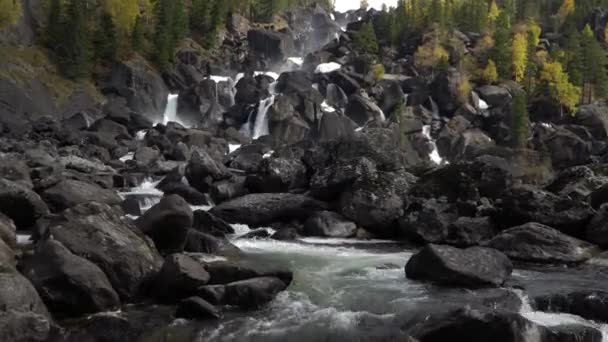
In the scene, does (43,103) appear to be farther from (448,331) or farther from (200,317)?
(448,331)

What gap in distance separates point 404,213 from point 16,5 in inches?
2779

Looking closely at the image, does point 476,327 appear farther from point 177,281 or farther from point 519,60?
point 519,60

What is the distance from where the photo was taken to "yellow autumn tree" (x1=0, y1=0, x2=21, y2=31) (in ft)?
236

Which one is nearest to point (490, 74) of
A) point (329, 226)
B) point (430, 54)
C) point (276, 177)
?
point (430, 54)

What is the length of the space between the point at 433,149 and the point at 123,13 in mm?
56261

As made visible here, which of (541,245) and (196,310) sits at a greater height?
(541,245)

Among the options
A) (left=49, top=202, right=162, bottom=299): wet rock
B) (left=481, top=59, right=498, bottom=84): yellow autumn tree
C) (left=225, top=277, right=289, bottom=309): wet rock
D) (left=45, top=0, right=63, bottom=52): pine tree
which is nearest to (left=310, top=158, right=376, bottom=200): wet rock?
(left=49, top=202, right=162, bottom=299): wet rock

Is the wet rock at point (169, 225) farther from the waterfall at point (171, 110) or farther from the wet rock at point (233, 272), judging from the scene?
the waterfall at point (171, 110)

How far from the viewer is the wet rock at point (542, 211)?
22.9 m

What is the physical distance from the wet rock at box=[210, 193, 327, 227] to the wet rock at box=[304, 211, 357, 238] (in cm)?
159

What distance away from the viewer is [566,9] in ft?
422

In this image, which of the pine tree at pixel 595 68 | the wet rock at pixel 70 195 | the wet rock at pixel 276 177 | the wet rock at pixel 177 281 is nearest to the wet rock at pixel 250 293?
the wet rock at pixel 177 281

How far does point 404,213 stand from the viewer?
26234 mm

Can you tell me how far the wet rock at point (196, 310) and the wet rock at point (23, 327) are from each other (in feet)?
10.7
